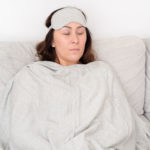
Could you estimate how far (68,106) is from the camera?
1256 millimetres

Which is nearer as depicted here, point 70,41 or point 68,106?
point 68,106

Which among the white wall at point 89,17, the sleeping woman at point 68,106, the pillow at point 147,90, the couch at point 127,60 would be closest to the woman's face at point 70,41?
the sleeping woman at point 68,106

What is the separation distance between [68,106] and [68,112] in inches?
1.2

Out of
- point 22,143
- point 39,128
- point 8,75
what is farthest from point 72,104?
point 8,75

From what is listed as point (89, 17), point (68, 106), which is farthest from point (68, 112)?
point (89, 17)

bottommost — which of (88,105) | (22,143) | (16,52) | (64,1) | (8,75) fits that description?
(22,143)

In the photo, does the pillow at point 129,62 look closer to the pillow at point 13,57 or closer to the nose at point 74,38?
the nose at point 74,38

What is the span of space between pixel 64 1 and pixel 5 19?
43 cm

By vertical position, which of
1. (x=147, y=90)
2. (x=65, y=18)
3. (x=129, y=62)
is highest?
(x=65, y=18)

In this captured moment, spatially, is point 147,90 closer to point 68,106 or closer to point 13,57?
point 68,106

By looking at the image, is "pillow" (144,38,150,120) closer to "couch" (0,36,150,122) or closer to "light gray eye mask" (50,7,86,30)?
"couch" (0,36,150,122)

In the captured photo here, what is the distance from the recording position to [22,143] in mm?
1203

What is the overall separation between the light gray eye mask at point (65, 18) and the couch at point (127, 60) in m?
0.22

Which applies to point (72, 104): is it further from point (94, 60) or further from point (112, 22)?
point (112, 22)
